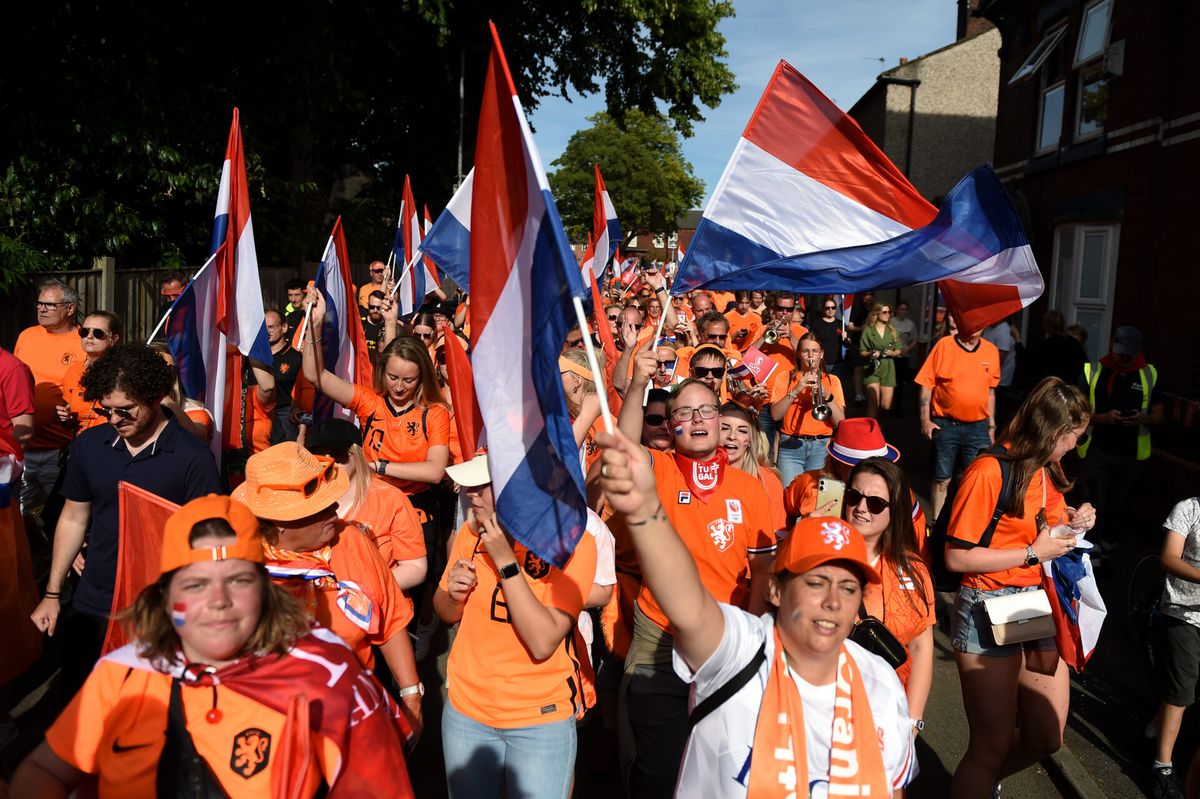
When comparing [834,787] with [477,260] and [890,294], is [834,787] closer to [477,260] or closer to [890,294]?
[477,260]

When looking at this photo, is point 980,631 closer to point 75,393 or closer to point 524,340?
point 524,340

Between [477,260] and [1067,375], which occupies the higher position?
[477,260]

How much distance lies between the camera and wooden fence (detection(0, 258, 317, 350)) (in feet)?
27.4

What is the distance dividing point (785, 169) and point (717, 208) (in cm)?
43

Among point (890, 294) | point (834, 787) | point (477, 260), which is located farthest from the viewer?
point (890, 294)

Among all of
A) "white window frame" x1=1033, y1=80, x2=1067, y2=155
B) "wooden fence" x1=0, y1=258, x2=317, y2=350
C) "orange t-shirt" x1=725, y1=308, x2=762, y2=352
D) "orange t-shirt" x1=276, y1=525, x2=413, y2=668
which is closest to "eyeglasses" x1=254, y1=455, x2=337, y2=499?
"orange t-shirt" x1=276, y1=525, x2=413, y2=668

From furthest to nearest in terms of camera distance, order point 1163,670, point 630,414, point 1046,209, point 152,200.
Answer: point 1046,209 < point 152,200 < point 1163,670 < point 630,414

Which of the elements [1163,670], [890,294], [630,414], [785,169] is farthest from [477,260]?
[890,294]

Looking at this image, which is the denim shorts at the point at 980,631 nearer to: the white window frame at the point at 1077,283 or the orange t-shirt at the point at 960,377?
the orange t-shirt at the point at 960,377

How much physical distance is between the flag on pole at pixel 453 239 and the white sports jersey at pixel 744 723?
4.99m

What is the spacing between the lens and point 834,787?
2.29 m

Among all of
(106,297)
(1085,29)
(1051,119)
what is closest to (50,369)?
(106,297)

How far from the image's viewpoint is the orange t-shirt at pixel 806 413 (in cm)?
700

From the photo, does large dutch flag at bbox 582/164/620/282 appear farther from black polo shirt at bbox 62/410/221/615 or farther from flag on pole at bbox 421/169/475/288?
black polo shirt at bbox 62/410/221/615
